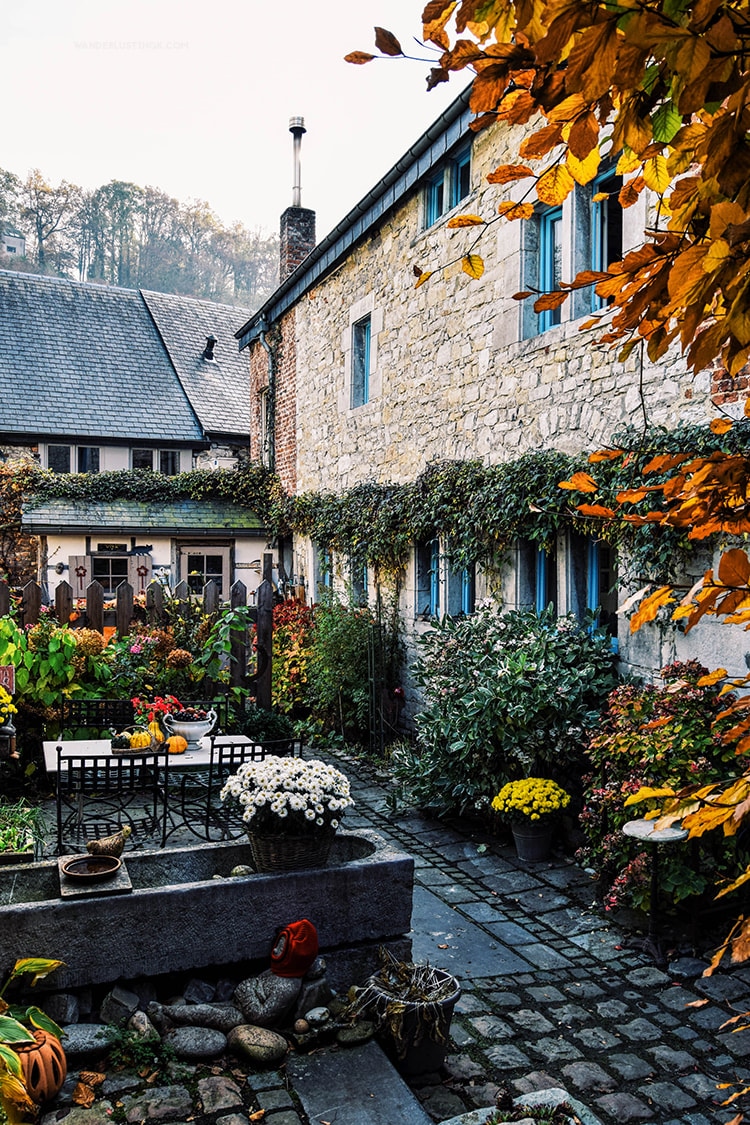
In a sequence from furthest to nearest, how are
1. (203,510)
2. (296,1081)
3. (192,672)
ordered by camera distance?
(203,510) → (192,672) → (296,1081)

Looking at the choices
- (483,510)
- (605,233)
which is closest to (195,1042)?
(483,510)

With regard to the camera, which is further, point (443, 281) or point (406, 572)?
point (406, 572)

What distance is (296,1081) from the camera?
3.35 meters

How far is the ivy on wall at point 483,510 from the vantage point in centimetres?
572

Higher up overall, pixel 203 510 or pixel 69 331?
Answer: pixel 69 331

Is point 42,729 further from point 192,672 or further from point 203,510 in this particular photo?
point 203,510

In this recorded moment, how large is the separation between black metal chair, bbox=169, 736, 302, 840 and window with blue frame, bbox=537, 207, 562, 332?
13.9 ft

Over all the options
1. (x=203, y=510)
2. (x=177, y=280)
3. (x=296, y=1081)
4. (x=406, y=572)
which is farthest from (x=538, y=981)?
(x=177, y=280)

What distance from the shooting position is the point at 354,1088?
329 cm

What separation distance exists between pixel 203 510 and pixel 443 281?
8643mm

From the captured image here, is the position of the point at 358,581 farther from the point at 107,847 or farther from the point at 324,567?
the point at 107,847

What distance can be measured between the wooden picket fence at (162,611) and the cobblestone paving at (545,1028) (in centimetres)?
376

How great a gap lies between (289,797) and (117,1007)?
1104 millimetres

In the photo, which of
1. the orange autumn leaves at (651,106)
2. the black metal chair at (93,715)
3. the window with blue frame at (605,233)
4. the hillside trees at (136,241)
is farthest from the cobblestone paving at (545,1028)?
the hillside trees at (136,241)
